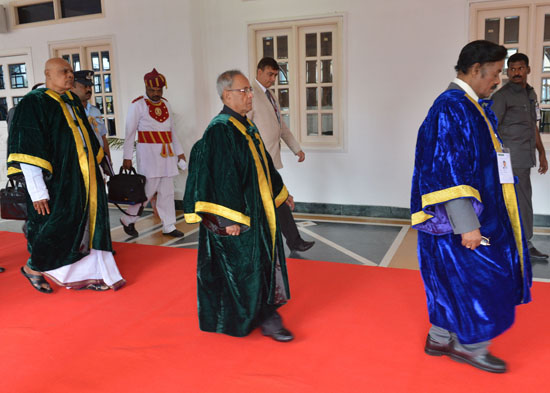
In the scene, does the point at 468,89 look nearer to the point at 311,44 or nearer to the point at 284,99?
the point at 311,44

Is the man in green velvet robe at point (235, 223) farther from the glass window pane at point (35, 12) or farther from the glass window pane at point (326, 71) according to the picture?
the glass window pane at point (35, 12)

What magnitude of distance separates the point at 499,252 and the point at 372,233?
9.93 feet

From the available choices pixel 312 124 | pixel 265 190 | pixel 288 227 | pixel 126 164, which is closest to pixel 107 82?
pixel 126 164

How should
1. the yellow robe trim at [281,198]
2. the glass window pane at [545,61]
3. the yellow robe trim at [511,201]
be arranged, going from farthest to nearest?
the glass window pane at [545,61] → the yellow robe trim at [281,198] → the yellow robe trim at [511,201]

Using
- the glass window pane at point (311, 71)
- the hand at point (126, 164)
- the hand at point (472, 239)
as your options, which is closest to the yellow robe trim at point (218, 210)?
the hand at point (472, 239)

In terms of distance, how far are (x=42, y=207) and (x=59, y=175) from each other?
247mm

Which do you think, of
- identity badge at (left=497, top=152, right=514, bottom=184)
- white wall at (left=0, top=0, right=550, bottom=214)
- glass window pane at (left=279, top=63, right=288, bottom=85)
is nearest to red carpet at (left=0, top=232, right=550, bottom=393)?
identity badge at (left=497, top=152, right=514, bottom=184)

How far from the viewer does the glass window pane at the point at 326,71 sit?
6.01 m

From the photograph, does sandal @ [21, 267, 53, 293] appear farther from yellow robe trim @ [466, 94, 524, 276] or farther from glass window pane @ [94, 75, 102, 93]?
glass window pane @ [94, 75, 102, 93]

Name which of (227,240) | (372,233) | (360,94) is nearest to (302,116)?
(360,94)

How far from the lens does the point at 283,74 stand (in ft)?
20.5

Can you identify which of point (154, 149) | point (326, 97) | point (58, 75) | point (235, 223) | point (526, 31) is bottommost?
point (235, 223)

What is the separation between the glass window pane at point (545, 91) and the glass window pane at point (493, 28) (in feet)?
2.25

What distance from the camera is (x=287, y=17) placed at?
5969 mm
